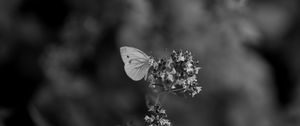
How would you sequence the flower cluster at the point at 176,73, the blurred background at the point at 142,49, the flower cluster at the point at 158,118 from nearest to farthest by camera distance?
the flower cluster at the point at 158,118, the flower cluster at the point at 176,73, the blurred background at the point at 142,49

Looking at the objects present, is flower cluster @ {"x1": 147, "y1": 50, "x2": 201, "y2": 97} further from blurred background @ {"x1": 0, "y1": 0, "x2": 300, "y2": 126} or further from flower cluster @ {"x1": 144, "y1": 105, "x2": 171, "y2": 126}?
blurred background @ {"x1": 0, "y1": 0, "x2": 300, "y2": 126}

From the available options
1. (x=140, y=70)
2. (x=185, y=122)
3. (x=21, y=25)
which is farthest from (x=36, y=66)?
(x=140, y=70)

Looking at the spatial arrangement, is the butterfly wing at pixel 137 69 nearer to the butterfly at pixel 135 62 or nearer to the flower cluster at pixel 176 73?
the butterfly at pixel 135 62

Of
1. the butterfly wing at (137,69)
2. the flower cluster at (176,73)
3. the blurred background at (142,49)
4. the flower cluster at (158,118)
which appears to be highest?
the blurred background at (142,49)

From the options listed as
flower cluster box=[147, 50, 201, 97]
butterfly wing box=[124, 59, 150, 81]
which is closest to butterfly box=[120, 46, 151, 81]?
butterfly wing box=[124, 59, 150, 81]

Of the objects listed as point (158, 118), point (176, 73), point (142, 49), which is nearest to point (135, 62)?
point (176, 73)

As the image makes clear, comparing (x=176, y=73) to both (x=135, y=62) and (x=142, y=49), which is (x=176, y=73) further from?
(x=142, y=49)

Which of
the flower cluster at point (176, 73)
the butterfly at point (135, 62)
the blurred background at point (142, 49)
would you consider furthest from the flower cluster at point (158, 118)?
the blurred background at point (142, 49)

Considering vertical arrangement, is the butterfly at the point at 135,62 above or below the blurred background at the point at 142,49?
below
